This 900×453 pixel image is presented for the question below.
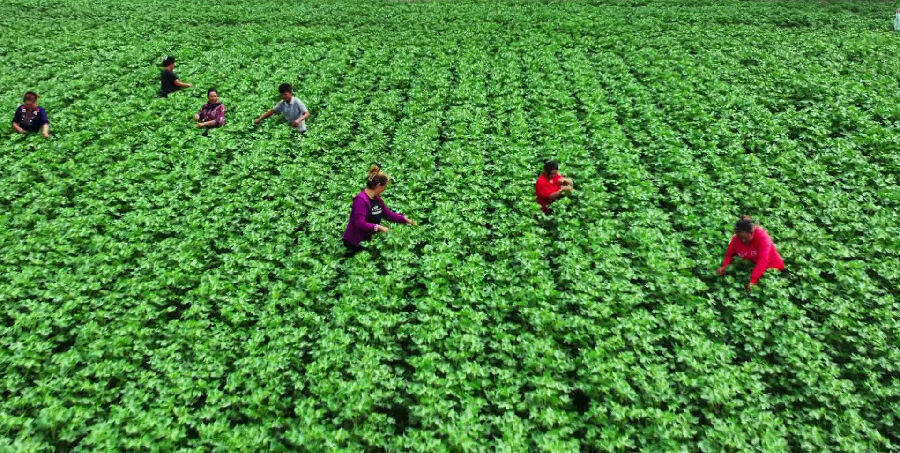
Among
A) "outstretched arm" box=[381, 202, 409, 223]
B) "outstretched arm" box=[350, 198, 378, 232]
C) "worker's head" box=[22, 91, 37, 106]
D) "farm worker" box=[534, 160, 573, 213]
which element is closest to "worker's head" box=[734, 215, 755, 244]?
"farm worker" box=[534, 160, 573, 213]

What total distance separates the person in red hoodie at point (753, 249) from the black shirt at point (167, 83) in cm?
1612

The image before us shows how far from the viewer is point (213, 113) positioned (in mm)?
12609

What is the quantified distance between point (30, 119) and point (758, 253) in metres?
17.2

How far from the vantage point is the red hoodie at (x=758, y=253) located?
7.11 m

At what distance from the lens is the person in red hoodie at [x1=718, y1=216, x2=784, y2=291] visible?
279 inches

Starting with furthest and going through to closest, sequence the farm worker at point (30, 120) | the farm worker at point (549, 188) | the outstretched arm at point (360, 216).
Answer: the farm worker at point (30, 120), the farm worker at point (549, 188), the outstretched arm at point (360, 216)

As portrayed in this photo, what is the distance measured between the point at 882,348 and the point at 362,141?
443 inches

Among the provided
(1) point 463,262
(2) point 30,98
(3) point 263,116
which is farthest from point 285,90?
(1) point 463,262

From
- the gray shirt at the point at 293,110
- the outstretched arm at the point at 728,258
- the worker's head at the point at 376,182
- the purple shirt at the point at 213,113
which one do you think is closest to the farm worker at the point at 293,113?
the gray shirt at the point at 293,110

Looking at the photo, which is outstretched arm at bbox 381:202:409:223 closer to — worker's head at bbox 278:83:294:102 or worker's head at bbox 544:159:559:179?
worker's head at bbox 544:159:559:179

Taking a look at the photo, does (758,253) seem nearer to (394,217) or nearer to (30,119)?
(394,217)

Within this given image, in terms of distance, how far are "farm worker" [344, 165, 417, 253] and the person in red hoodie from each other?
560 centimetres

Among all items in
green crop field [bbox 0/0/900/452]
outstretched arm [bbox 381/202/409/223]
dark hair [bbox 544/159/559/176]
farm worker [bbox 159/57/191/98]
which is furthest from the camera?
farm worker [bbox 159/57/191/98]

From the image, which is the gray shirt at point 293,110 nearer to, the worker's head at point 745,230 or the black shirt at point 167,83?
the black shirt at point 167,83
